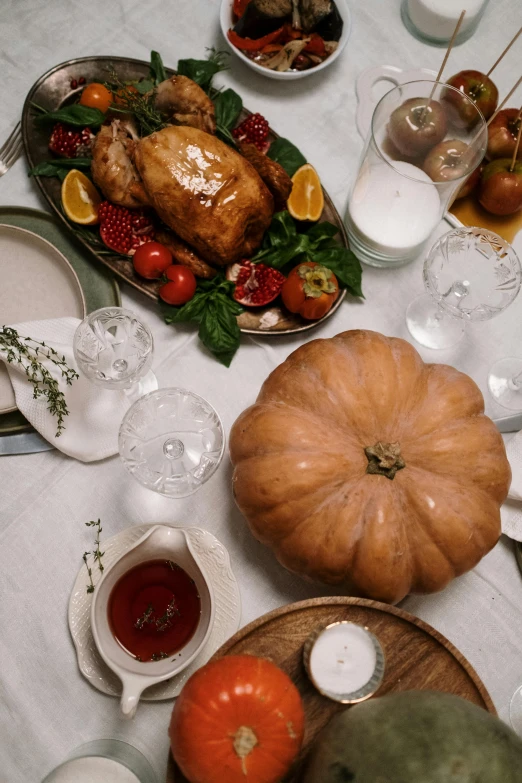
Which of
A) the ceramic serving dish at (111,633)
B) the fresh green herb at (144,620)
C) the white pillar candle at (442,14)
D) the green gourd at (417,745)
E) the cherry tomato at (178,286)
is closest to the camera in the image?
the green gourd at (417,745)

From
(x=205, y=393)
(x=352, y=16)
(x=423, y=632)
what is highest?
(x=352, y=16)

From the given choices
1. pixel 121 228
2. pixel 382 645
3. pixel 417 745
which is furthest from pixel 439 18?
pixel 417 745

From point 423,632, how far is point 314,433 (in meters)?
0.36

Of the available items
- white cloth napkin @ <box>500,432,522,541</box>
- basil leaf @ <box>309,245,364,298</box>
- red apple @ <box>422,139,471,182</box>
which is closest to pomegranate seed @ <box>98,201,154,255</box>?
basil leaf @ <box>309,245,364,298</box>

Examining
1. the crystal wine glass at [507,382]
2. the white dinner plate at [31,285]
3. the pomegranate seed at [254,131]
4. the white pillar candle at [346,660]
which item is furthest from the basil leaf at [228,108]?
the white pillar candle at [346,660]

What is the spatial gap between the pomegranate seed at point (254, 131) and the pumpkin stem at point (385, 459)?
2.34 ft

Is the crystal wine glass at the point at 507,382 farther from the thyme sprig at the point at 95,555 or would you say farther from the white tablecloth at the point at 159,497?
the thyme sprig at the point at 95,555

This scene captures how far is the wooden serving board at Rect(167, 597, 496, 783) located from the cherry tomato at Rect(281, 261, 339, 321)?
53 centimetres

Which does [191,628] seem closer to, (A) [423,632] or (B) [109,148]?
(A) [423,632]

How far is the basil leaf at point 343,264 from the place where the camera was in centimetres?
123

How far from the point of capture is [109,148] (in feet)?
3.91

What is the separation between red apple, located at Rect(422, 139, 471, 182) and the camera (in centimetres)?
130

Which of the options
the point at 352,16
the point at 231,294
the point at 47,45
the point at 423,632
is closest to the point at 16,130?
the point at 47,45

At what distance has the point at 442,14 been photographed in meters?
1.40
